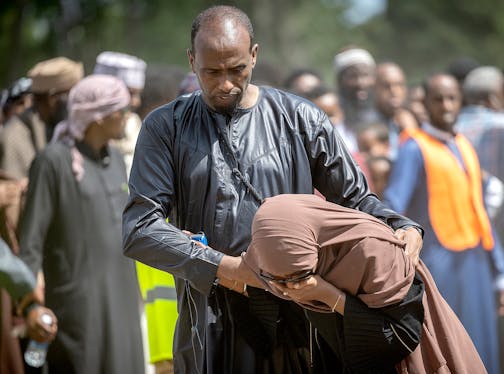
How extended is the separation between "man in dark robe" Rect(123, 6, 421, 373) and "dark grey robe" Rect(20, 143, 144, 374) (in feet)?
7.79

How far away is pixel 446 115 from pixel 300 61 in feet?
50.4

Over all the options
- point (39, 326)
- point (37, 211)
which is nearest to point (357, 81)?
point (37, 211)

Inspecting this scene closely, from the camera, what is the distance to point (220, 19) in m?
4.43

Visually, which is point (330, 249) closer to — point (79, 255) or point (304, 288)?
point (304, 288)

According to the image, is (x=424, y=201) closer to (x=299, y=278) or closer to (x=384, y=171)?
(x=384, y=171)

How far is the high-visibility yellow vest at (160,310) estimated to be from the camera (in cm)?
613

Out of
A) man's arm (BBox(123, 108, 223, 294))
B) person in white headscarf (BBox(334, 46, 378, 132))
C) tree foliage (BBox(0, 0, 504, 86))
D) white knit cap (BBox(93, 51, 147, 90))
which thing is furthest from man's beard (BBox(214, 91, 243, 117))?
tree foliage (BBox(0, 0, 504, 86))

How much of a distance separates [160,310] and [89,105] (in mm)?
1611

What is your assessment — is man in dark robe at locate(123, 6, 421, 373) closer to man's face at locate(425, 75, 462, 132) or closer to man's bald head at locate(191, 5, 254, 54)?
man's bald head at locate(191, 5, 254, 54)

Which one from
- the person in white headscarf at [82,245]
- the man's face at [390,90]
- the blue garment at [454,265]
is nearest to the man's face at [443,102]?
the blue garment at [454,265]

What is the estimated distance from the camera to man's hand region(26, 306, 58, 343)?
6.45 metres

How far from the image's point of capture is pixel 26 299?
6.52 m

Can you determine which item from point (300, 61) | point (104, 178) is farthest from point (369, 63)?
point (300, 61)

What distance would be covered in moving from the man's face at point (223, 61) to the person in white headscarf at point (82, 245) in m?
2.56
